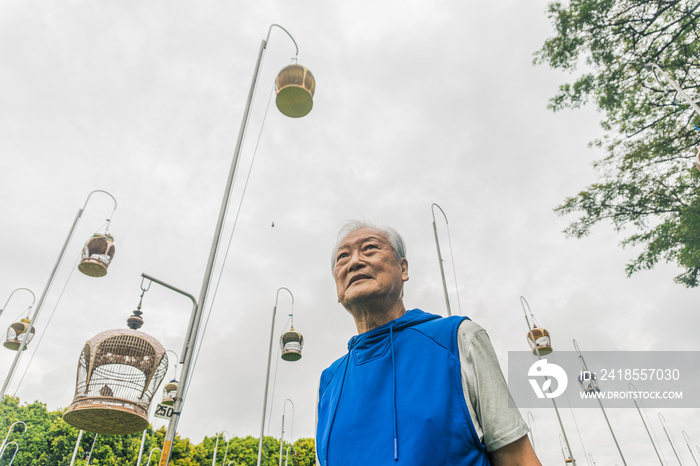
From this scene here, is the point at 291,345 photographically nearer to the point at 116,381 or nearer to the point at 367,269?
the point at 116,381

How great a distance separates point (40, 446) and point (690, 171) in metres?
48.1

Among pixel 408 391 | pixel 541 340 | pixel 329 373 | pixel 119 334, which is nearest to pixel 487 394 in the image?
pixel 408 391

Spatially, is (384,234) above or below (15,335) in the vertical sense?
below

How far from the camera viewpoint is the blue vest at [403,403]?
1.43m

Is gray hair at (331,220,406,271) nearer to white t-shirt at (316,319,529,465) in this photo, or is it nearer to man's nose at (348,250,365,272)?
man's nose at (348,250,365,272)

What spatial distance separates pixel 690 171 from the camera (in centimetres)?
1188

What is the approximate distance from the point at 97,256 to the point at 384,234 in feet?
28.8

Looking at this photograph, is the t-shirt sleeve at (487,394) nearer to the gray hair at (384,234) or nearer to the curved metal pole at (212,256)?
the gray hair at (384,234)

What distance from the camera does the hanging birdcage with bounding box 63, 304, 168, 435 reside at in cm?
497

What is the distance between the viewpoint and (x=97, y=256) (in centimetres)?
891

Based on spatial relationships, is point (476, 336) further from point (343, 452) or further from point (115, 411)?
point (115, 411)

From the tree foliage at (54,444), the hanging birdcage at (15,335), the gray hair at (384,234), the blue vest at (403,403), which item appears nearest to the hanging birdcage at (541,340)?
the gray hair at (384,234)

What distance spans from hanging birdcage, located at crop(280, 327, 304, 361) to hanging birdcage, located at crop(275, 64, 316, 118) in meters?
9.58

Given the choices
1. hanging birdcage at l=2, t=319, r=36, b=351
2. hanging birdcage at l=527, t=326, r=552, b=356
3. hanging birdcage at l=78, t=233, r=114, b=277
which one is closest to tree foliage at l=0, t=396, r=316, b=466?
Result: hanging birdcage at l=2, t=319, r=36, b=351
